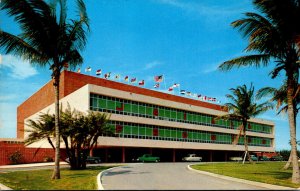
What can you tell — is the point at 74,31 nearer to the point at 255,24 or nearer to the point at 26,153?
the point at 255,24

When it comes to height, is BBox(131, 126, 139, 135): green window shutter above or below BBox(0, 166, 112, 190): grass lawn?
above

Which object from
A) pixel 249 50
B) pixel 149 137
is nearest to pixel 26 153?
pixel 149 137

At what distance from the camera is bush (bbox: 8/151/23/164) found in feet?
153

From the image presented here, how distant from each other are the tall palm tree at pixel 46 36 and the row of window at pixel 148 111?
83.7ft

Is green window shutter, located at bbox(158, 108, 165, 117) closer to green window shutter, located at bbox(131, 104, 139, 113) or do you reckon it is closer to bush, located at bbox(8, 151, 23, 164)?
green window shutter, located at bbox(131, 104, 139, 113)

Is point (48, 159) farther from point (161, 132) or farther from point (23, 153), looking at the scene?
point (161, 132)

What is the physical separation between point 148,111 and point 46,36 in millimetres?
35861

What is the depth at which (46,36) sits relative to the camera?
2038cm

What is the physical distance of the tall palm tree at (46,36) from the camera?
19.2 m

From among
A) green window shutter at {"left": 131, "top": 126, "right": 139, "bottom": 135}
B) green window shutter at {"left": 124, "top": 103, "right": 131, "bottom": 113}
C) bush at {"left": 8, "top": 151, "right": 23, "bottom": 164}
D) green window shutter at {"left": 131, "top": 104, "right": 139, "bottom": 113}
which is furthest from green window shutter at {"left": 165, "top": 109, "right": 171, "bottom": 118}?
bush at {"left": 8, "top": 151, "right": 23, "bottom": 164}

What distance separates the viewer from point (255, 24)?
792 inches

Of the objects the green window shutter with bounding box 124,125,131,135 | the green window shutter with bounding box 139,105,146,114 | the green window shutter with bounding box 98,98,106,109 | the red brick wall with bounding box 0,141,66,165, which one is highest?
the green window shutter with bounding box 98,98,106,109

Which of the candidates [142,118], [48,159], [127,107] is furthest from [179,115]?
[48,159]

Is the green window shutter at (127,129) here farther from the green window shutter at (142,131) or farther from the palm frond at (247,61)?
the palm frond at (247,61)
